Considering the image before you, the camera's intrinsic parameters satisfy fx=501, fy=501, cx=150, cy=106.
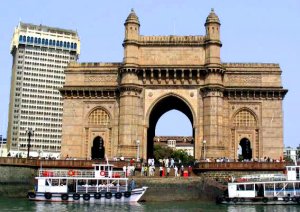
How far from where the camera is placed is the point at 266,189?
4478cm

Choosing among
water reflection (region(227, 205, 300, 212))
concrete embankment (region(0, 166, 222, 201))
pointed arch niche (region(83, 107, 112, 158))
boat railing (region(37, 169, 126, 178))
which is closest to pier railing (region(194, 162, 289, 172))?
concrete embankment (region(0, 166, 222, 201))

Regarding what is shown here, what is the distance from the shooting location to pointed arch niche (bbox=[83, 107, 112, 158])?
193 feet

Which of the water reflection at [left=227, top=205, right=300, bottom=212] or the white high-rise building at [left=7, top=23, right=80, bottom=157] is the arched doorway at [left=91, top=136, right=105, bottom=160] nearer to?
the water reflection at [left=227, top=205, right=300, bottom=212]

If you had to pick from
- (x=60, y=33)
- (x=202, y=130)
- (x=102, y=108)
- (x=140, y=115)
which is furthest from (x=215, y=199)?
(x=60, y=33)

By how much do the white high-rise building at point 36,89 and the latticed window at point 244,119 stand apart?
81.3 m

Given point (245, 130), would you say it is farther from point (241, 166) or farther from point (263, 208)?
point (263, 208)

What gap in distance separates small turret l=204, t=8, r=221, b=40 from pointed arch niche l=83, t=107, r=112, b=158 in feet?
49.4

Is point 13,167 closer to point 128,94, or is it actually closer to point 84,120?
point 84,120

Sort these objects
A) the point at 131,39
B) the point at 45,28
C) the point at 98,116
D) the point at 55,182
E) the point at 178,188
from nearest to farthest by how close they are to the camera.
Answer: the point at 178,188, the point at 55,182, the point at 131,39, the point at 98,116, the point at 45,28

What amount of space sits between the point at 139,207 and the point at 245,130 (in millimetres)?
21518

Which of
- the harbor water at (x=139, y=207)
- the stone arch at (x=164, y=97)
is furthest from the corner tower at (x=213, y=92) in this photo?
the harbor water at (x=139, y=207)

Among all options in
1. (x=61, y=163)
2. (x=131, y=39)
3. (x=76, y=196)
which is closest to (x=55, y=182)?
(x=76, y=196)

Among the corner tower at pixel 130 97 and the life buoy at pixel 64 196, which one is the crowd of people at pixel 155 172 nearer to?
the corner tower at pixel 130 97

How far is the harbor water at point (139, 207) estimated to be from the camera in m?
38.7
